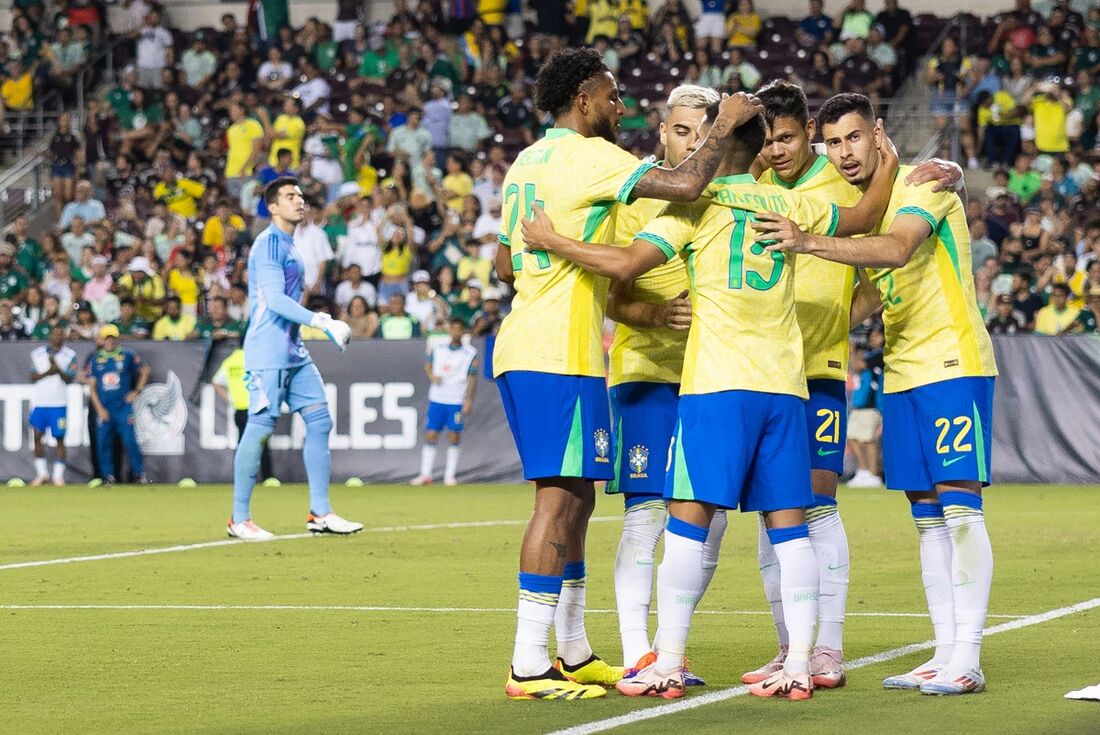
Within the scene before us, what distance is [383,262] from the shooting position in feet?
81.9

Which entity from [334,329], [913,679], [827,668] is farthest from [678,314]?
[334,329]

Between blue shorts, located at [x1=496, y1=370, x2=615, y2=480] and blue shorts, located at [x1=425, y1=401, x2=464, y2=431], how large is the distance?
14722mm

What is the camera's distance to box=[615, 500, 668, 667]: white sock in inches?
282

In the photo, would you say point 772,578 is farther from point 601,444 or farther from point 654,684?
point 601,444

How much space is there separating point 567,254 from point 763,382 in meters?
0.86

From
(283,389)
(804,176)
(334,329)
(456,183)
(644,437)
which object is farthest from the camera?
(456,183)

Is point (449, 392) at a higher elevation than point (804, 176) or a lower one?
lower

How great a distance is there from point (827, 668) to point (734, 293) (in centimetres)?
154

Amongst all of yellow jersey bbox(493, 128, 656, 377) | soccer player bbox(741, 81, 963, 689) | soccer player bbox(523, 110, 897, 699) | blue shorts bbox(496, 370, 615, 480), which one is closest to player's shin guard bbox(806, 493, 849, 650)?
soccer player bbox(741, 81, 963, 689)

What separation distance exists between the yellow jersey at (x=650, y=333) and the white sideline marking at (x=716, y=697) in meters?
1.27

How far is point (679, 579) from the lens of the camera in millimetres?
6734

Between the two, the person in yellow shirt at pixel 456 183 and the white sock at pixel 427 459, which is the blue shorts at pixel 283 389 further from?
the person in yellow shirt at pixel 456 183

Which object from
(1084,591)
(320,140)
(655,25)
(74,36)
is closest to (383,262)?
(320,140)

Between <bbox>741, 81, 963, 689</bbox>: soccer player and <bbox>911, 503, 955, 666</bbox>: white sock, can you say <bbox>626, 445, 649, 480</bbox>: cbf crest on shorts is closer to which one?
<bbox>741, 81, 963, 689</bbox>: soccer player
